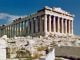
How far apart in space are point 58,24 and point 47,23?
12.0ft

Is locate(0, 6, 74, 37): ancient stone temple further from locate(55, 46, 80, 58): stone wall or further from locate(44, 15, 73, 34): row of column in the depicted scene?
locate(55, 46, 80, 58): stone wall

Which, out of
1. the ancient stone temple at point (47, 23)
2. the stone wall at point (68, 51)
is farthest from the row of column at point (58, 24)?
the stone wall at point (68, 51)

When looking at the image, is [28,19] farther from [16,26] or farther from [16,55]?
[16,55]

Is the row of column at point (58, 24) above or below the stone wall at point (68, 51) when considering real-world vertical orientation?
above

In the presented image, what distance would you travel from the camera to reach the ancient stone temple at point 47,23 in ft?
191

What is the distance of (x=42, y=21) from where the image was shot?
6019 centimetres

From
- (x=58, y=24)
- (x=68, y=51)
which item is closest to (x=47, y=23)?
(x=58, y=24)

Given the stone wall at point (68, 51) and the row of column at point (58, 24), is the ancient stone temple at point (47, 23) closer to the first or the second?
the row of column at point (58, 24)

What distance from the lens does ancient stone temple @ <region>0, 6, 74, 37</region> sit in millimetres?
58188

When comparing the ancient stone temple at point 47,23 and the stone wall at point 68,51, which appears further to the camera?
the ancient stone temple at point 47,23

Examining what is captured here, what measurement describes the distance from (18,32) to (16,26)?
4044 millimetres

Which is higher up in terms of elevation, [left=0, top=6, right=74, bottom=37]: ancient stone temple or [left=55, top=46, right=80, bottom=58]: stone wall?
[left=0, top=6, right=74, bottom=37]: ancient stone temple

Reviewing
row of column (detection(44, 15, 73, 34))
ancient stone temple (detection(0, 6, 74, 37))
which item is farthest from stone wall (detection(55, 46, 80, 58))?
row of column (detection(44, 15, 73, 34))

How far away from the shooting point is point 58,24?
6303 cm
